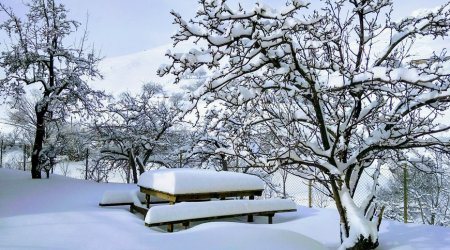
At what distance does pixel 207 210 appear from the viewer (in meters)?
6.56

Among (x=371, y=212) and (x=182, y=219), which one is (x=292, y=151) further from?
(x=182, y=219)

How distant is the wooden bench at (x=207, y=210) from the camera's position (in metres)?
5.96

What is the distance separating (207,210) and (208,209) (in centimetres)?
3

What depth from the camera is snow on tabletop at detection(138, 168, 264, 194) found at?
6.93 m

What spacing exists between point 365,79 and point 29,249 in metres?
4.92

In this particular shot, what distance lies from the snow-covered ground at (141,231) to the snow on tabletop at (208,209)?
1.04 feet

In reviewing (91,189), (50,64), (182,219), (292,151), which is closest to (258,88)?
(292,151)

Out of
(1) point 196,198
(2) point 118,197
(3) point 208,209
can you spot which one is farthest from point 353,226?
(2) point 118,197

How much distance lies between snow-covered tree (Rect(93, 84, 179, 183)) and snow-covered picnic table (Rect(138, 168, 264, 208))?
20.0 feet

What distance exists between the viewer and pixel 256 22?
4.30 meters

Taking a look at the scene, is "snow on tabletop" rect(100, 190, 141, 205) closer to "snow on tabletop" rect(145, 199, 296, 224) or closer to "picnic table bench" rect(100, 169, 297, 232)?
"picnic table bench" rect(100, 169, 297, 232)

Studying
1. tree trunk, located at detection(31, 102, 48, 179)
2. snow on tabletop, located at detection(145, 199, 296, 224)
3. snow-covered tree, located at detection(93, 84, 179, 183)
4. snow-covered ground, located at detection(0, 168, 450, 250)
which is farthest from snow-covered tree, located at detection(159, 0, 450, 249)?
tree trunk, located at detection(31, 102, 48, 179)

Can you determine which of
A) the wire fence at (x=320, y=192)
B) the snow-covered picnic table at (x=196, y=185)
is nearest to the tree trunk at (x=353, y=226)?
the snow-covered picnic table at (x=196, y=185)

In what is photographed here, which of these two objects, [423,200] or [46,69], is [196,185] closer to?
[46,69]
